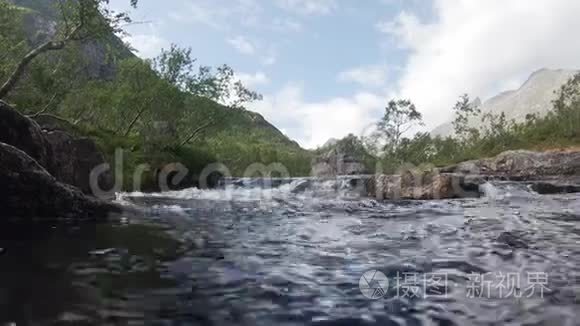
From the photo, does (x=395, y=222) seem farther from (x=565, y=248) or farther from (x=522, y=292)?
(x=522, y=292)

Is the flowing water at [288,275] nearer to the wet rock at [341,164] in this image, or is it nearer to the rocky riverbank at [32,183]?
the rocky riverbank at [32,183]

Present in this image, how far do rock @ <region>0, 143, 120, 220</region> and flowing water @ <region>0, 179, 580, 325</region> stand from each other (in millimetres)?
1128

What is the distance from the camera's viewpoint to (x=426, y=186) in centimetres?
1881

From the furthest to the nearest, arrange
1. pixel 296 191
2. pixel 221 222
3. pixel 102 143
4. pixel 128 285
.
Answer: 1. pixel 296 191
2. pixel 102 143
3. pixel 221 222
4. pixel 128 285

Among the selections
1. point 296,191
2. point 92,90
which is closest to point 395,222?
point 296,191

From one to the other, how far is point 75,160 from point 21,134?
15.2 feet

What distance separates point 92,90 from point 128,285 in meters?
26.1

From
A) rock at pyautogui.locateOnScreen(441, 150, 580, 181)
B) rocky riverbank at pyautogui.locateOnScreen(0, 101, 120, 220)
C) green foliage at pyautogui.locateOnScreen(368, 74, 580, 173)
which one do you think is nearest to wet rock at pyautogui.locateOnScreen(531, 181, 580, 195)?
rock at pyautogui.locateOnScreen(441, 150, 580, 181)

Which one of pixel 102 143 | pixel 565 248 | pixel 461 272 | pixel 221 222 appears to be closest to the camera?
pixel 461 272

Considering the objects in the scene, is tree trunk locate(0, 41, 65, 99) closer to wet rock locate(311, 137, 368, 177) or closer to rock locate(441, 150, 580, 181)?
rock locate(441, 150, 580, 181)

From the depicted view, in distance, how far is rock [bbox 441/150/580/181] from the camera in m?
30.5

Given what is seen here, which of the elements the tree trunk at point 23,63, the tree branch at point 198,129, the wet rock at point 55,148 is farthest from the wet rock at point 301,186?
the tree trunk at point 23,63

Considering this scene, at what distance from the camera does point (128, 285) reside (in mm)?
4020

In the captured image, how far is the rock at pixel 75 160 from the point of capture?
40.6 feet
